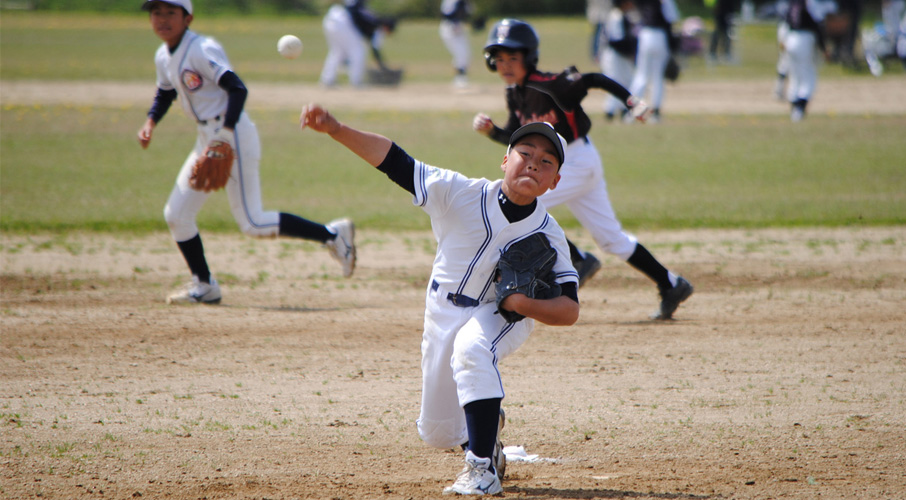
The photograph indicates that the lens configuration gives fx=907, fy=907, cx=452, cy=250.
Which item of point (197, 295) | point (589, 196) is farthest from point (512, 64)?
point (197, 295)

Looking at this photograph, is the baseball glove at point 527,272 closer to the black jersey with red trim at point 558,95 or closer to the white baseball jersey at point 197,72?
the black jersey with red trim at point 558,95

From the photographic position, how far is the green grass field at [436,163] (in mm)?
9430

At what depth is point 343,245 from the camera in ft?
22.5

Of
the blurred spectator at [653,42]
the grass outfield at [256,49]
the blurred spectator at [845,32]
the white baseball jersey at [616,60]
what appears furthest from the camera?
the blurred spectator at [845,32]

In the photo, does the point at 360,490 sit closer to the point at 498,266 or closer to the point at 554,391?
the point at 498,266

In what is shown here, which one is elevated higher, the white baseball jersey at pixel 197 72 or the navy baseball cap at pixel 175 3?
the navy baseball cap at pixel 175 3

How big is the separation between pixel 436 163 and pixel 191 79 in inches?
233

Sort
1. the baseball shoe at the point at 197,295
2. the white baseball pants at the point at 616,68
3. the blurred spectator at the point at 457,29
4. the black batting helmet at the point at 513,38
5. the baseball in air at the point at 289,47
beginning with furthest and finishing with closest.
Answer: the blurred spectator at the point at 457,29, the white baseball pants at the point at 616,68, the baseball shoe at the point at 197,295, the black batting helmet at the point at 513,38, the baseball in air at the point at 289,47

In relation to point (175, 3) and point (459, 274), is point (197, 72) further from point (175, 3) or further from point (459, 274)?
point (459, 274)

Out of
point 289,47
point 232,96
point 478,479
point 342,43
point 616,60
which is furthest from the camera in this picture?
point 342,43

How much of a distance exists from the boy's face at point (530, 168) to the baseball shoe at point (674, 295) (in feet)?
9.30

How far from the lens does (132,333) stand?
19.0 ft

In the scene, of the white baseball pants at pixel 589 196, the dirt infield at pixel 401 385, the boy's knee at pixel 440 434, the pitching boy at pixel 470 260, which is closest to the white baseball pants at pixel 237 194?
the dirt infield at pixel 401 385

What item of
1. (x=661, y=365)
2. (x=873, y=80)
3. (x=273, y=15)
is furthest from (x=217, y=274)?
(x=273, y=15)
